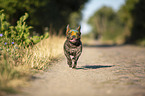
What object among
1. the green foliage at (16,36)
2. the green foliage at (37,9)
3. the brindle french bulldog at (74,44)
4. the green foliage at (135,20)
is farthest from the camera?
the green foliage at (135,20)

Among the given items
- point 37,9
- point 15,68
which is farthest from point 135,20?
point 15,68

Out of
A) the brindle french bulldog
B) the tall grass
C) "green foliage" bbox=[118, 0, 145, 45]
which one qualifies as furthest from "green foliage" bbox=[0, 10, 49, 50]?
"green foliage" bbox=[118, 0, 145, 45]

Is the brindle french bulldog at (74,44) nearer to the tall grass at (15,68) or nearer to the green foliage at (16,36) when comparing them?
the tall grass at (15,68)

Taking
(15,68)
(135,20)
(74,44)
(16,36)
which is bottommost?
(15,68)

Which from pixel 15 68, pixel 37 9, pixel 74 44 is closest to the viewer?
pixel 15 68

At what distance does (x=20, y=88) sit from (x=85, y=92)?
127 centimetres

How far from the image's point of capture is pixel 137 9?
25.3 metres

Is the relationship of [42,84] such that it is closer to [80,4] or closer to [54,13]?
[54,13]

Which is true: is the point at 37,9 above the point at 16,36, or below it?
above

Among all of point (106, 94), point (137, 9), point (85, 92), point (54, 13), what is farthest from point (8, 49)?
point (137, 9)

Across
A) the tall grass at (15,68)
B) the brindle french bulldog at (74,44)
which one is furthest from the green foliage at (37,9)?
the brindle french bulldog at (74,44)

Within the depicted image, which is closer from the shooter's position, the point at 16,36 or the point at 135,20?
the point at 16,36

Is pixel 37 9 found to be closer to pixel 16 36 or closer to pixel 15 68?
pixel 16 36

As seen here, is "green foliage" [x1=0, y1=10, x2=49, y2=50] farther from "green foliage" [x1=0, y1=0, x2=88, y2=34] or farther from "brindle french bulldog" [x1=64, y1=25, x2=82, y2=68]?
"green foliage" [x1=0, y1=0, x2=88, y2=34]
